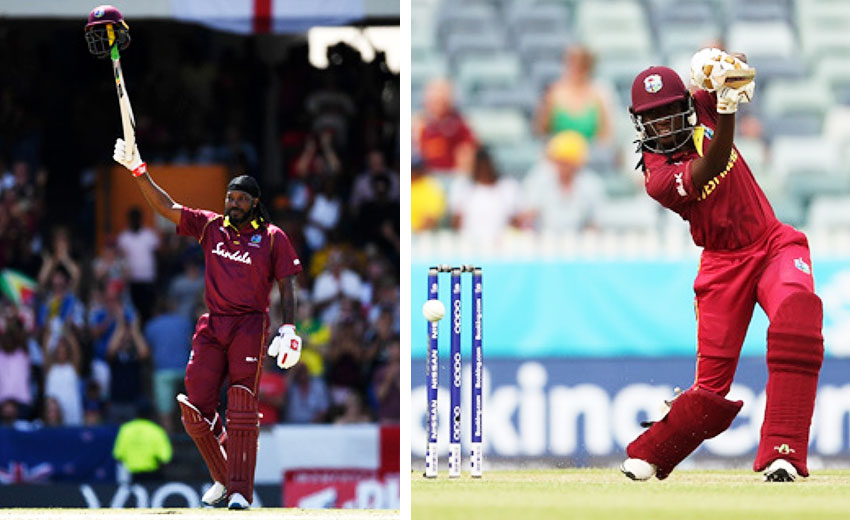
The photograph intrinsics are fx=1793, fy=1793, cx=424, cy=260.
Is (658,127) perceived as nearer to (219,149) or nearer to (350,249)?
(350,249)

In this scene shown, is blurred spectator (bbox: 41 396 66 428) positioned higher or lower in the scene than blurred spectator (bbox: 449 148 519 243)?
lower

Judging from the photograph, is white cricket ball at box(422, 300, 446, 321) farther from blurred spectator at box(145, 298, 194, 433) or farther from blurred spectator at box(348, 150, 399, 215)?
blurred spectator at box(348, 150, 399, 215)

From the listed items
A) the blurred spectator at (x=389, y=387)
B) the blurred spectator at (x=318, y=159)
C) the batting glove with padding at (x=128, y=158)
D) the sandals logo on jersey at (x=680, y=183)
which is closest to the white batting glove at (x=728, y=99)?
the sandals logo on jersey at (x=680, y=183)

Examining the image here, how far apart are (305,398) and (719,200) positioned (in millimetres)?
7233

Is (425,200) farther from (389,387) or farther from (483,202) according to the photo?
(389,387)

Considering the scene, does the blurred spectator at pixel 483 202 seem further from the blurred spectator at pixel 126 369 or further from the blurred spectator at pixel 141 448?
the blurred spectator at pixel 126 369

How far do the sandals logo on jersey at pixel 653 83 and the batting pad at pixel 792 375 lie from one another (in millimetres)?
1069

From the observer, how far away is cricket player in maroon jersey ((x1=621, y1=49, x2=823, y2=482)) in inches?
300

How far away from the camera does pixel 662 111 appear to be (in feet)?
25.7

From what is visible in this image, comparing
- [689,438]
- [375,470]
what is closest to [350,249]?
[375,470]

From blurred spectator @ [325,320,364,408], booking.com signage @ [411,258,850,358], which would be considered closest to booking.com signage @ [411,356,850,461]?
booking.com signage @ [411,258,850,358]

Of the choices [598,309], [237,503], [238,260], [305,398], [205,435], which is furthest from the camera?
[305,398]

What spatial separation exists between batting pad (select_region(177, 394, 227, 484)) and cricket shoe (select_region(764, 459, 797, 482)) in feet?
8.77

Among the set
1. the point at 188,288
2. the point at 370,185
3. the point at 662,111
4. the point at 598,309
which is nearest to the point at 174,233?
the point at 188,288
